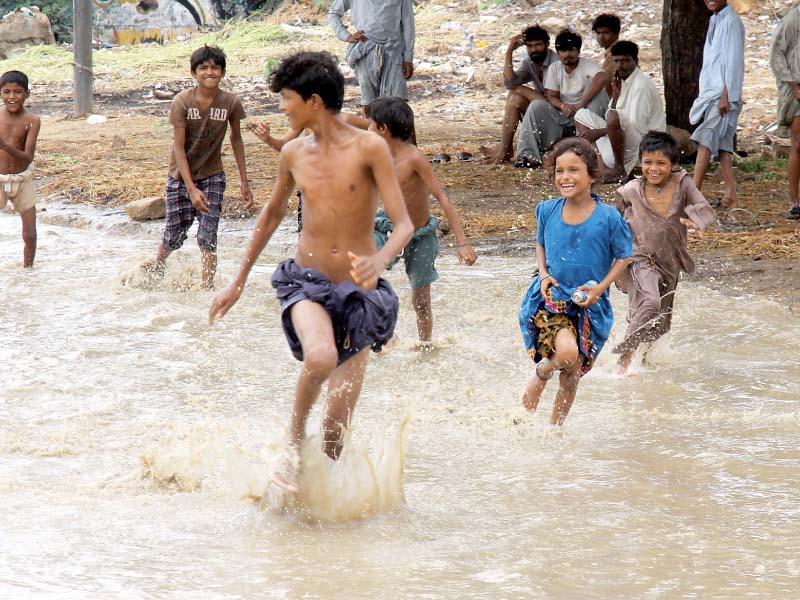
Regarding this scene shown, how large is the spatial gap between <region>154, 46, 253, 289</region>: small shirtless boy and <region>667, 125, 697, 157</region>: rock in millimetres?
5522

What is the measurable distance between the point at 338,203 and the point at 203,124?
3.67 m

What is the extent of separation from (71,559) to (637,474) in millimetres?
2180

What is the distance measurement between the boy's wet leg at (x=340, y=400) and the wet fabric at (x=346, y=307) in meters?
0.04

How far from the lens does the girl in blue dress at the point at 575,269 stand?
463 cm

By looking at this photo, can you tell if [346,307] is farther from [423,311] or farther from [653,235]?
[423,311]

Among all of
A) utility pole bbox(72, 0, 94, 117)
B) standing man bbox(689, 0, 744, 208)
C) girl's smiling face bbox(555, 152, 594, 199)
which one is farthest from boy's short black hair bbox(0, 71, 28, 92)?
utility pole bbox(72, 0, 94, 117)

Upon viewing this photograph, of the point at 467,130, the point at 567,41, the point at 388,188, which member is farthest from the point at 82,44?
the point at 388,188

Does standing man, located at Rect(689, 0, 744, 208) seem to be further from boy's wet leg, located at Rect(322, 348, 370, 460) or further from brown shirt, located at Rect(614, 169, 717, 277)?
boy's wet leg, located at Rect(322, 348, 370, 460)

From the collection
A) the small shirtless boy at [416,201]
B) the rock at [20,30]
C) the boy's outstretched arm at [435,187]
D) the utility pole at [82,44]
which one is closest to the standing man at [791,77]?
the small shirtless boy at [416,201]

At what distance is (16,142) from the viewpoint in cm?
776

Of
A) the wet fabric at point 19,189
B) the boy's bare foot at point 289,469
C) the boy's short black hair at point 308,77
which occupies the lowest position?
the boy's bare foot at point 289,469

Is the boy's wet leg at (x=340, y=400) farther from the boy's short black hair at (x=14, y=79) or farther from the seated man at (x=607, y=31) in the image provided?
the seated man at (x=607, y=31)

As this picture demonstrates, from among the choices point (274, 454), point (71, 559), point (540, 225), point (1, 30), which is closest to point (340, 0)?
point (540, 225)

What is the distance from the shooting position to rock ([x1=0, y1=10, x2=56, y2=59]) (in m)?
25.0
